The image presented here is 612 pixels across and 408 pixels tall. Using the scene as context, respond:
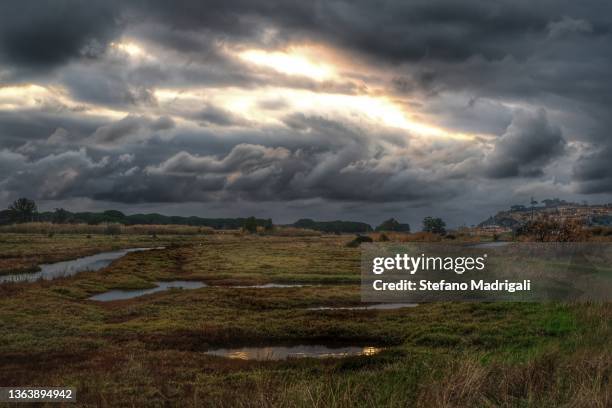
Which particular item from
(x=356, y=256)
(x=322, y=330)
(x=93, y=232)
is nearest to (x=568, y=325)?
(x=322, y=330)

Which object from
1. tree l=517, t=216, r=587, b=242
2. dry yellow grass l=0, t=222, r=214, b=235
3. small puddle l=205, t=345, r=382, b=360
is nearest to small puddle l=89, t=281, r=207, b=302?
small puddle l=205, t=345, r=382, b=360

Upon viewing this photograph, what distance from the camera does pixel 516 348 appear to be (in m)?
20.0

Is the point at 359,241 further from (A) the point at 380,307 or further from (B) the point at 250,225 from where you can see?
(B) the point at 250,225

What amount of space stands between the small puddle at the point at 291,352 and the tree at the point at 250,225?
145585mm

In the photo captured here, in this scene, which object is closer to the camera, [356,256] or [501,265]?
[501,265]

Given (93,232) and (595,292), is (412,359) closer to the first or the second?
(595,292)

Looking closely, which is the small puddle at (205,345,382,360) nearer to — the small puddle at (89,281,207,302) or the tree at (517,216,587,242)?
the small puddle at (89,281,207,302)

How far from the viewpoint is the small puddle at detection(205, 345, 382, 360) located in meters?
20.5

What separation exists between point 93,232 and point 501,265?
148850 mm

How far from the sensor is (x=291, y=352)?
21.5m

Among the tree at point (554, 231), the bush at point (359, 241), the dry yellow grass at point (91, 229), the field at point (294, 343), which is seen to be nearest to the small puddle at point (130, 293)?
the field at point (294, 343)

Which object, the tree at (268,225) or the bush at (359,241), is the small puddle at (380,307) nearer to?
the bush at (359,241)

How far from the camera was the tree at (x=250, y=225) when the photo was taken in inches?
6580

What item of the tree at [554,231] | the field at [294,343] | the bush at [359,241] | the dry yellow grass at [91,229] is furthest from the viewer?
the dry yellow grass at [91,229]
